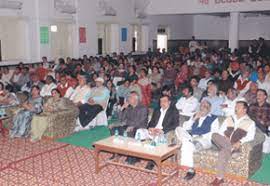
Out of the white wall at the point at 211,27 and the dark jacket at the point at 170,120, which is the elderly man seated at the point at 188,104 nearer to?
the dark jacket at the point at 170,120

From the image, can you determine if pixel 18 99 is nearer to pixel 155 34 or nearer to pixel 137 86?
pixel 137 86

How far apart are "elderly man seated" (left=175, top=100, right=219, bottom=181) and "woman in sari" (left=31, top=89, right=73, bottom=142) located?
293cm

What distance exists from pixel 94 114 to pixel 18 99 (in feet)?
5.81

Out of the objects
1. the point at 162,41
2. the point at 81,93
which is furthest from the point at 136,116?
the point at 162,41

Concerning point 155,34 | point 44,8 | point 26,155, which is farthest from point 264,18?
point 26,155

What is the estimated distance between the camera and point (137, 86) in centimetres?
925

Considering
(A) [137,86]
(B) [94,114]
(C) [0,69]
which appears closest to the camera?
(B) [94,114]

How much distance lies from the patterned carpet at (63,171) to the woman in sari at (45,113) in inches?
22.1

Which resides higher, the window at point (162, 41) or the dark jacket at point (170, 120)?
the window at point (162, 41)

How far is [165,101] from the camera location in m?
6.26

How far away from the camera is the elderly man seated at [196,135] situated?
5.81m

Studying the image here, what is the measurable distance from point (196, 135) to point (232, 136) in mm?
644

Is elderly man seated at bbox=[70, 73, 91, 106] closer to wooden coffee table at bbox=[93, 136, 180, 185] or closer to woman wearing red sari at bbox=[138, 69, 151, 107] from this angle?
woman wearing red sari at bbox=[138, 69, 151, 107]

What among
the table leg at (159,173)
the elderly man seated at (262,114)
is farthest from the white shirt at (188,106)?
the table leg at (159,173)
